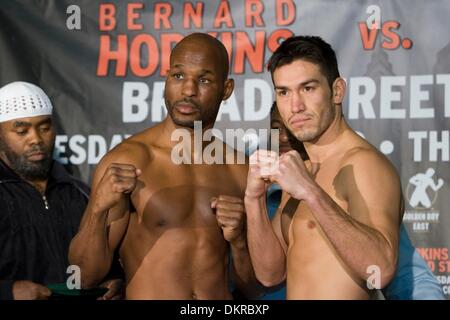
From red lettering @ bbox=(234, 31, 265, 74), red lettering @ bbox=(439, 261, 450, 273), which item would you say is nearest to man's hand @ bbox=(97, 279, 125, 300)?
red lettering @ bbox=(234, 31, 265, 74)

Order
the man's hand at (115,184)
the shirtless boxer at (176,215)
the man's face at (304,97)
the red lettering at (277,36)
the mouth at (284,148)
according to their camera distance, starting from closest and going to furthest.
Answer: the man's hand at (115,184), the man's face at (304,97), the shirtless boxer at (176,215), the mouth at (284,148), the red lettering at (277,36)

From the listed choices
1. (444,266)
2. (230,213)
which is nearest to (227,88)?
(230,213)

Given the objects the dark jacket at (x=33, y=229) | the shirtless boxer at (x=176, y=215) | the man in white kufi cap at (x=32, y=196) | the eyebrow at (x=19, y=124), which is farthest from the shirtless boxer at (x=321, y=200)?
the eyebrow at (x=19, y=124)

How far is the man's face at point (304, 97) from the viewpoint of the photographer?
247 centimetres

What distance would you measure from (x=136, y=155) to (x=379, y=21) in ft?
4.13

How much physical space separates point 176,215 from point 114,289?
0.36m

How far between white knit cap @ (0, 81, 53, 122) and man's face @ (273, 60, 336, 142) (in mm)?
1046

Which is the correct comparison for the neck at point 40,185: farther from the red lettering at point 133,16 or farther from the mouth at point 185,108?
the red lettering at point 133,16

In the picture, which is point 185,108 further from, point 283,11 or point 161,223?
point 283,11

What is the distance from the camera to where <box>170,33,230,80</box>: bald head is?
2773 mm

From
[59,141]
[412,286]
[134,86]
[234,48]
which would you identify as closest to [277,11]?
[234,48]

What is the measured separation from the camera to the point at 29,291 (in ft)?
8.39

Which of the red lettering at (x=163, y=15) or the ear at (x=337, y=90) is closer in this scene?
the ear at (x=337, y=90)

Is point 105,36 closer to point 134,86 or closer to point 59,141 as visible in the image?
point 134,86
